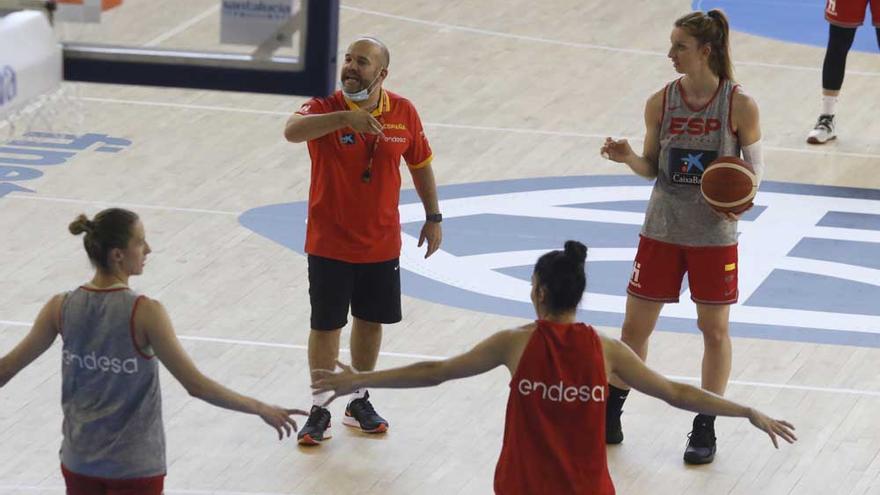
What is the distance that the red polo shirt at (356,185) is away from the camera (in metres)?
6.72

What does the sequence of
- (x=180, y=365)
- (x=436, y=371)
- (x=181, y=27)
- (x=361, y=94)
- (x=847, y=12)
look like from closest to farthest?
(x=180, y=365), (x=436, y=371), (x=181, y=27), (x=361, y=94), (x=847, y=12)

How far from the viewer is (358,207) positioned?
22.2 feet

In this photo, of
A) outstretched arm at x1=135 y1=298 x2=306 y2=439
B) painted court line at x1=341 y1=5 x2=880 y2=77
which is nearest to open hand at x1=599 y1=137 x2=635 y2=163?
outstretched arm at x1=135 y1=298 x2=306 y2=439

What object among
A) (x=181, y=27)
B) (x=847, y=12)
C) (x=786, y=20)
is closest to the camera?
(x=181, y=27)

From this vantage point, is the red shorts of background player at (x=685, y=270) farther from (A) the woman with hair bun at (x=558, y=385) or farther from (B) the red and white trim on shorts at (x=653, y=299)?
(A) the woman with hair bun at (x=558, y=385)

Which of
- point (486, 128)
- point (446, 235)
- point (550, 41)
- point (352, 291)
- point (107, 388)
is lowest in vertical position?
point (550, 41)

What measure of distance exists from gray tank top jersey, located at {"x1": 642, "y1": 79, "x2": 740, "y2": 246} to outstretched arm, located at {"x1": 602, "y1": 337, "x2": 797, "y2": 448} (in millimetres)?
1837

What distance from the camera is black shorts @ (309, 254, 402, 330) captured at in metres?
6.88

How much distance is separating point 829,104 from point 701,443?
5.54m

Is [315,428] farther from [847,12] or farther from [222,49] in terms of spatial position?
[847,12]

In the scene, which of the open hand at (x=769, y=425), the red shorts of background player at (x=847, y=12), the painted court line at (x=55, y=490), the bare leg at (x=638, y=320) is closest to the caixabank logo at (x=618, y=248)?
the red shorts of background player at (x=847, y=12)

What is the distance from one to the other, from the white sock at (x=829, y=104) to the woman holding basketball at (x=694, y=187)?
17.5ft

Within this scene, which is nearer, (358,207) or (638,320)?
(358,207)

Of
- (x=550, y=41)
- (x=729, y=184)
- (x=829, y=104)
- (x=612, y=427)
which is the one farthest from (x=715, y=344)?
(x=550, y=41)
